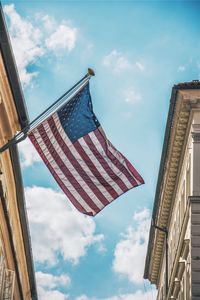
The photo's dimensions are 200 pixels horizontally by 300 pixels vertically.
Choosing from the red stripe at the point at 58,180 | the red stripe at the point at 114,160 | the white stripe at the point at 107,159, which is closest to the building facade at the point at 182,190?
the red stripe at the point at 114,160

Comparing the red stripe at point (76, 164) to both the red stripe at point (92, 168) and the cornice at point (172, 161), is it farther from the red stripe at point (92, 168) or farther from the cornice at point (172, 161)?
the cornice at point (172, 161)

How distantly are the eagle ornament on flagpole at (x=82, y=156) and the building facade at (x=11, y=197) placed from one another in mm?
3492

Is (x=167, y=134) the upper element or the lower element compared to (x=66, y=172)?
upper

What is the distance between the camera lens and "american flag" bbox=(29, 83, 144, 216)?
16.2 meters

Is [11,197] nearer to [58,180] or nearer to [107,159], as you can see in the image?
[107,159]

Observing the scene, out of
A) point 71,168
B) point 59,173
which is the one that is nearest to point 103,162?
point 71,168

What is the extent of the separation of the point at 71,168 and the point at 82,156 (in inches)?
21.6

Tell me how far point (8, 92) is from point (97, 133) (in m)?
5.18

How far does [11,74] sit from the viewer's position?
2067 centimetres

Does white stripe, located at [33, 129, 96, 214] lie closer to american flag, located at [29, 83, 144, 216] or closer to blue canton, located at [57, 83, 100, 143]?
american flag, located at [29, 83, 144, 216]

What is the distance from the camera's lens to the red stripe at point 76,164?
16.2 metres

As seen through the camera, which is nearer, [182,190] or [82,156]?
[82,156]

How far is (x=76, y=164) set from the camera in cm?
1680

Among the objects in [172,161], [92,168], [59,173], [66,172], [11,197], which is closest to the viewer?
[59,173]
